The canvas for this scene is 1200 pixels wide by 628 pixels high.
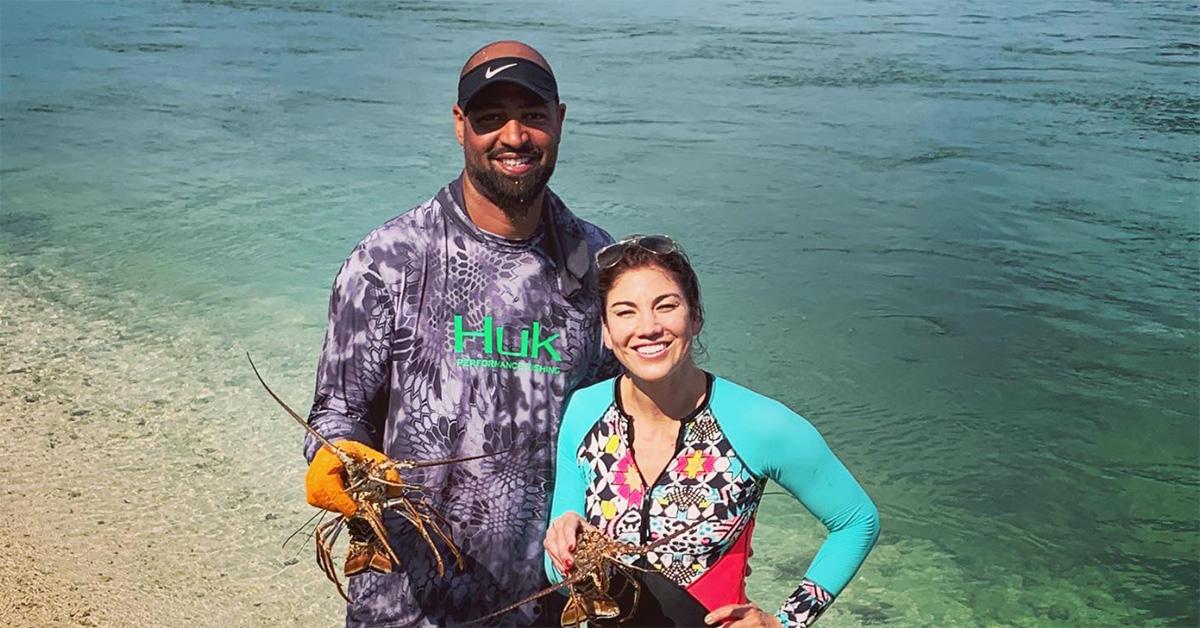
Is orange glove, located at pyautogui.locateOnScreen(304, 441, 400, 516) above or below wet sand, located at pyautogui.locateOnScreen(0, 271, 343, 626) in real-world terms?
above

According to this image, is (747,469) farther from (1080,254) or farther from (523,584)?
(1080,254)

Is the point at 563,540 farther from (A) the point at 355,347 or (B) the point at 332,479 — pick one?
(A) the point at 355,347

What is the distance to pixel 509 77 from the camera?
118 inches

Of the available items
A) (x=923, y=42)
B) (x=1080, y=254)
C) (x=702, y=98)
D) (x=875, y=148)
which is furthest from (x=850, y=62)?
(x=1080, y=254)

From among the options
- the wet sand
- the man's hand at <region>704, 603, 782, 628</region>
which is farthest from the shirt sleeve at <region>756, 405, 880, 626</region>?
the wet sand

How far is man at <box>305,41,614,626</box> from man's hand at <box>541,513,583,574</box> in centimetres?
41

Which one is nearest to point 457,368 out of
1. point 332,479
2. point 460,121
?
point 332,479

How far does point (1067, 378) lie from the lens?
329 inches

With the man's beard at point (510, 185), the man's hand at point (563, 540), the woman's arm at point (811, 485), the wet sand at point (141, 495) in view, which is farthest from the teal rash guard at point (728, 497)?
the wet sand at point (141, 495)

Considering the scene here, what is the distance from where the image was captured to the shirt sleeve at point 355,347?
10.1ft

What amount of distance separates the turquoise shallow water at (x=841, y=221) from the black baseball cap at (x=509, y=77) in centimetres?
351

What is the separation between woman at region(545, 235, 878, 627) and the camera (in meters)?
2.85

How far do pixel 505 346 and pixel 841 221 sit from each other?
879 centimetres

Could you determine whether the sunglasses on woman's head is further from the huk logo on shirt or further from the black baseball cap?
the black baseball cap
